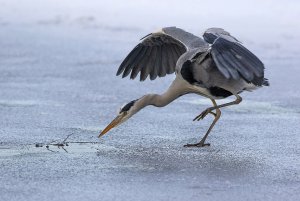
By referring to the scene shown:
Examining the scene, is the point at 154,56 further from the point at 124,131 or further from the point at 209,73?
the point at 209,73

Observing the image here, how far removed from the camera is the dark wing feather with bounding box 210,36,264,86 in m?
6.37

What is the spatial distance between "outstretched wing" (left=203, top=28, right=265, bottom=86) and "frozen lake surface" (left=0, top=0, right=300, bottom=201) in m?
0.63

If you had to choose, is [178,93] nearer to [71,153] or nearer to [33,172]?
[71,153]

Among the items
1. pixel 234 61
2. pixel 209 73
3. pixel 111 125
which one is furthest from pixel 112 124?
pixel 234 61

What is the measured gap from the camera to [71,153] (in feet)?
20.6

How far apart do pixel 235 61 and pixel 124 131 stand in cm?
136

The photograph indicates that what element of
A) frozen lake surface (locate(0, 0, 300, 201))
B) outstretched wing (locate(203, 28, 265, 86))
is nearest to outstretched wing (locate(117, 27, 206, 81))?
frozen lake surface (locate(0, 0, 300, 201))

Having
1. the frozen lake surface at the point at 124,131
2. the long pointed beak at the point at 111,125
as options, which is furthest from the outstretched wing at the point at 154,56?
the long pointed beak at the point at 111,125

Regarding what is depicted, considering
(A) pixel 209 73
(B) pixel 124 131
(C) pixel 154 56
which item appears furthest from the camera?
(C) pixel 154 56

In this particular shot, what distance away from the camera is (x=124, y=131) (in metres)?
7.30

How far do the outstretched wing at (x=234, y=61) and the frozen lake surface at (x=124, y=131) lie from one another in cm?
63

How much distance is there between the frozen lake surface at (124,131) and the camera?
5.20 metres

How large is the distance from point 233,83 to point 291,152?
96 centimetres

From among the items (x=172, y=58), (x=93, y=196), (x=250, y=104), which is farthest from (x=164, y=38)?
(x=93, y=196)
